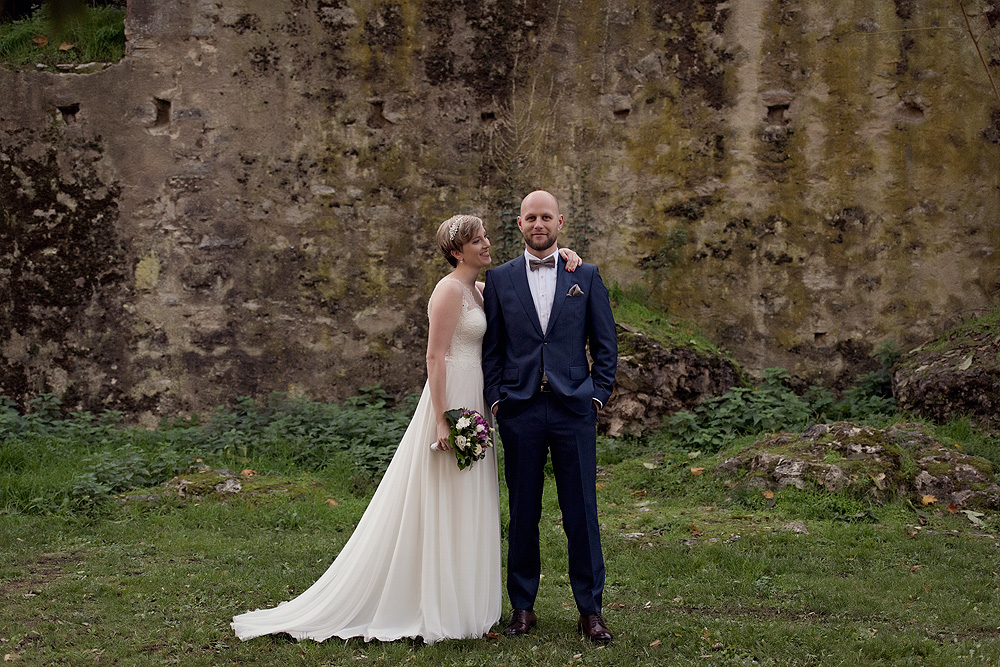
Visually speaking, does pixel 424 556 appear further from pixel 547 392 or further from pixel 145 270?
pixel 145 270

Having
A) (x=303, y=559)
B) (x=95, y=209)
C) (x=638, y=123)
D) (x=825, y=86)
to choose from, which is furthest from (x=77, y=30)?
(x=825, y=86)

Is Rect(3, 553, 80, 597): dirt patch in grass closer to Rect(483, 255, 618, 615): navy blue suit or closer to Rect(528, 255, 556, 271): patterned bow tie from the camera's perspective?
Rect(483, 255, 618, 615): navy blue suit

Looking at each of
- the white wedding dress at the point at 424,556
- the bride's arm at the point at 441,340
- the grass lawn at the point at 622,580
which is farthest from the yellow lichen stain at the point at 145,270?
the bride's arm at the point at 441,340

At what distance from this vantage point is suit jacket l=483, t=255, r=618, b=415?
158 inches

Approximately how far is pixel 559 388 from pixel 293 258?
16.8 ft

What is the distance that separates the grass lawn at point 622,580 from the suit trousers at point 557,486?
0.22 m

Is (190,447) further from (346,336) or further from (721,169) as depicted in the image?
(721,169)

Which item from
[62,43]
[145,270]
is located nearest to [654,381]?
[145,270]

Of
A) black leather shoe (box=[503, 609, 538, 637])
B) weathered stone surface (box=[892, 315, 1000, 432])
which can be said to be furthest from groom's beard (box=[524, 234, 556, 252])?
weathered stone surface (box=[892, 315, 1000, 432])

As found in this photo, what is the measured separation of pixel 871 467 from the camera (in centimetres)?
608

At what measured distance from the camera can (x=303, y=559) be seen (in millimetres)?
5371

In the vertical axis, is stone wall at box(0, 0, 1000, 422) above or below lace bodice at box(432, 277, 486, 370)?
above

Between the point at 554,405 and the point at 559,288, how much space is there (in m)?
0.52

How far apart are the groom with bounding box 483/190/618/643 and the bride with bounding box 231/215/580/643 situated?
0.10 meters
